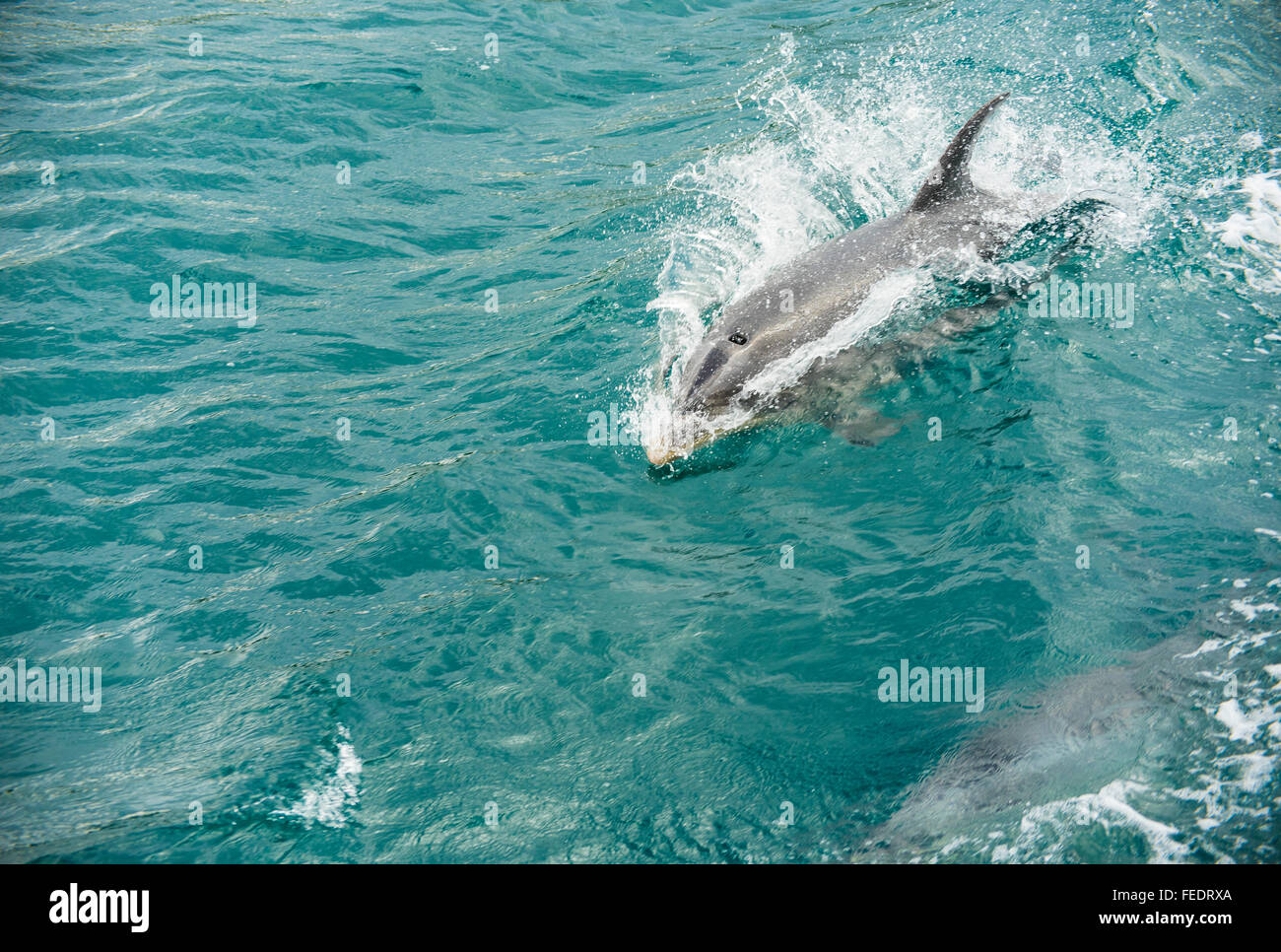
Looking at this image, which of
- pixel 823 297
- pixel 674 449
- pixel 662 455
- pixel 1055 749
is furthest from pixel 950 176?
pixel 1055 749

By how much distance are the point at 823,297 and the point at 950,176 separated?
1.97m

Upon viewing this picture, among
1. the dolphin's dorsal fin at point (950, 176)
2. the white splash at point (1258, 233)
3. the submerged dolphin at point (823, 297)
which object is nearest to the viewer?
the submerged dolphin at point (823, 297)

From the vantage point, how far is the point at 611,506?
25.9ft

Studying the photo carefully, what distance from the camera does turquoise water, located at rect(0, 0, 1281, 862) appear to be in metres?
5.60

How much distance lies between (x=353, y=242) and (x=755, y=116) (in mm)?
6917

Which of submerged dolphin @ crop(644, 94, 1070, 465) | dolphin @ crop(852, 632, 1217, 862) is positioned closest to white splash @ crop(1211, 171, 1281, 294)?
submerged dolphin @ crop(644, 94, 1070, 465)

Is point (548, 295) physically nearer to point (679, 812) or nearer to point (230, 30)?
point (679, 812)

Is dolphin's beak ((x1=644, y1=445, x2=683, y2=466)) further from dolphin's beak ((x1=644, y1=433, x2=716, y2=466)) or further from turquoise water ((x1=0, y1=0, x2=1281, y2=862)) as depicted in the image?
turquoise water ((x1=0, y1=0, x2=1281, y2=862))

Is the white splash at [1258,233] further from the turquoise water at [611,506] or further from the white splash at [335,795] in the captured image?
the white splash at [335,795]

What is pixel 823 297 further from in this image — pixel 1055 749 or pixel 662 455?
pixel 1055 749

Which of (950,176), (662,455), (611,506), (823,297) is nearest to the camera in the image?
(611,506)

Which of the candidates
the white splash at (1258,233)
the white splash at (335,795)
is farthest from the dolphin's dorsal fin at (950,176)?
the white splash at (335,795)

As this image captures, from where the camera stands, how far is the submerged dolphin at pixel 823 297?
27.0ft
